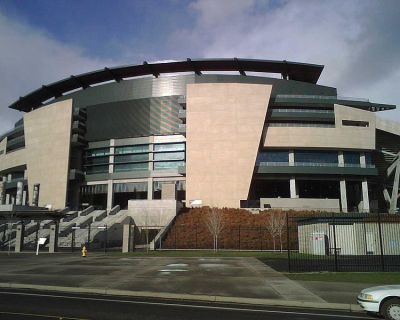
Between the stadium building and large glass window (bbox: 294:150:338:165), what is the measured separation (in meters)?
0.19

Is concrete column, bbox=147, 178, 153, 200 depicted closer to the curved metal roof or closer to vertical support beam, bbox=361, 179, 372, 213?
the curved metal roof

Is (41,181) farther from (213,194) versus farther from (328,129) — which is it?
(328,129)

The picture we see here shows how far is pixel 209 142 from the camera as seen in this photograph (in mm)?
74000

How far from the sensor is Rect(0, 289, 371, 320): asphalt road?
34.6ft

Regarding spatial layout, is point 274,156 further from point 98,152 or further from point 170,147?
point 98,152

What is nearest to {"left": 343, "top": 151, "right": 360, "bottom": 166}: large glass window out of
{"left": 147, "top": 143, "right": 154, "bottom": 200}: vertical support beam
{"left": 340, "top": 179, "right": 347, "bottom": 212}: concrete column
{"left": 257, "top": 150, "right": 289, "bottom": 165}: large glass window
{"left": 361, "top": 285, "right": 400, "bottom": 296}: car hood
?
{"left": 340, "top": 179, "right": 347, "bottom": 212}: concrete column

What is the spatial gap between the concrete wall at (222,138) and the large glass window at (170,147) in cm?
734

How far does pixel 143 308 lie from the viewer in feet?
39.1

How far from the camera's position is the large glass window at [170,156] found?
8194 centimetres

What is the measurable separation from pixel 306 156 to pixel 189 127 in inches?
917

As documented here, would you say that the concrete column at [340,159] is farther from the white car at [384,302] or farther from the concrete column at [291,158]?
the white car at [384,302]

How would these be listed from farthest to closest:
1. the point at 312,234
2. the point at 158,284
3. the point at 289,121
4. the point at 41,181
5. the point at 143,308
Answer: the point at 41,181, the point at 289,121, the point at 312,234, the point at 158,284, the point at 143,308

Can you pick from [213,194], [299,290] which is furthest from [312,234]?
[213,194]

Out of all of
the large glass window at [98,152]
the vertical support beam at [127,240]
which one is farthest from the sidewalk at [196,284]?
the large glass window at [98,152]
